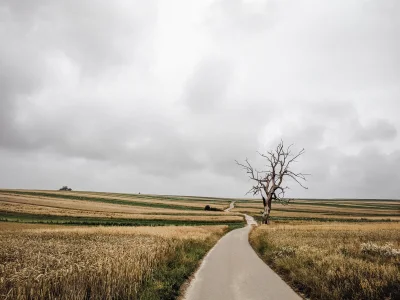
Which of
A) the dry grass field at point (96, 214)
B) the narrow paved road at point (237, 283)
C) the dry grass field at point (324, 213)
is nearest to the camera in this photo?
the narrow paved road at point (237, 283)

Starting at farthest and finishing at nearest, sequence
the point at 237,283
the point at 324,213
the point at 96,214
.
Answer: the point at 324,213
the point at 96,214
the point at 237,283

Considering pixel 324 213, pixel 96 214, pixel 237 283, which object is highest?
pixel 237 283

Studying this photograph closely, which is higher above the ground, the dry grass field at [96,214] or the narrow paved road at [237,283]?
the narrow paved road at [237,283]

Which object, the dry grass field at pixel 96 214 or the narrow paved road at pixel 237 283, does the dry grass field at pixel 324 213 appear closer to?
the dry grass field at pixel 96 214

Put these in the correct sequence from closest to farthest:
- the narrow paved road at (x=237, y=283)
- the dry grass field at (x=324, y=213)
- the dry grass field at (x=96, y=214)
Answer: the narrow paved road at (x=237, y=283) → the dry grass field at (x=96, y=214) → the dry grass field at (x=324, y=213)

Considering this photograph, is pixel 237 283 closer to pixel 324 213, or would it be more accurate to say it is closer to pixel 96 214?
pixel 96 214

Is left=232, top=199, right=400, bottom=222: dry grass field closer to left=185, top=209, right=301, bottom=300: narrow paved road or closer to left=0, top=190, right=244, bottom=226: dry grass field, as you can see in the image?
left=0, top=190, right=244, bottom=226: dry grass field

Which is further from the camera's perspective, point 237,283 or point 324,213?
point 324,213

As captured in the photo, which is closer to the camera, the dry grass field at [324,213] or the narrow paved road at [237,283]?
the narrow paved road at [237,283]

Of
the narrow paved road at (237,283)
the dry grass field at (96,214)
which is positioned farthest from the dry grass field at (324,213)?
the narrow paved road at (237,283)

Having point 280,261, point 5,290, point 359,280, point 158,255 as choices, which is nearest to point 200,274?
point 158,255

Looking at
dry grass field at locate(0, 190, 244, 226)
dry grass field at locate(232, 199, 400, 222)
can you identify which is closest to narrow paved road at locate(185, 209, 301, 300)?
dry grass field at locate(0, 190, 244, 226)

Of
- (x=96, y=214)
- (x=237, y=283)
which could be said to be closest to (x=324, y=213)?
(x=96, y=214)

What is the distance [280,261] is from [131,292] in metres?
8.27
